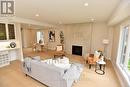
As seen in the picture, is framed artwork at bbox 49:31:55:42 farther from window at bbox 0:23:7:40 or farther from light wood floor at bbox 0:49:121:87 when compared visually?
light wood floor at bbox 0:49:121:87

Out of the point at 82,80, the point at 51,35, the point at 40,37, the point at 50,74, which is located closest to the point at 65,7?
the point at 50,74

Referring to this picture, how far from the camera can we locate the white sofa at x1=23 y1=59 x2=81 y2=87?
2.65 m

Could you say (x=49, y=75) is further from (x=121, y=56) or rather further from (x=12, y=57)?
(x=12, y=57)

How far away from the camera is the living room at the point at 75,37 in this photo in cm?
311

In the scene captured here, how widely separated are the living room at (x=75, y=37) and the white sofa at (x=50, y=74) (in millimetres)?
44

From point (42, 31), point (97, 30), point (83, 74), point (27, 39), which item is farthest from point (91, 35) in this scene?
point (27, 39)

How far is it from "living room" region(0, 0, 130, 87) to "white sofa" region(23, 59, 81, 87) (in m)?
0.04

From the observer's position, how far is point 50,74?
2877mm

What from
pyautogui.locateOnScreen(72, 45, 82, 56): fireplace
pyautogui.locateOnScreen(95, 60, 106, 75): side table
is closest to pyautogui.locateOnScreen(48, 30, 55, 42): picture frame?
pyautogui.locateOnScreen(72, 45, 82, 56): fireplace

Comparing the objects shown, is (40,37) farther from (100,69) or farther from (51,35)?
(100,69)

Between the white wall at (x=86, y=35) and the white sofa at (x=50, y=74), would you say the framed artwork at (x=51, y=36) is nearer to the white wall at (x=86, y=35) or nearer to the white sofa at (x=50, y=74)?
the white wall at (x=86, y=35)

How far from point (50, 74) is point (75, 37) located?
17.3ft

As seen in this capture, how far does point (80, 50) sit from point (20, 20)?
4.89 metres

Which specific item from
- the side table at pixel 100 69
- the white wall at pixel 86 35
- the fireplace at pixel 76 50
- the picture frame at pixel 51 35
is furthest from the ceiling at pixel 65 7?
the picture frame at pixel 51 35
